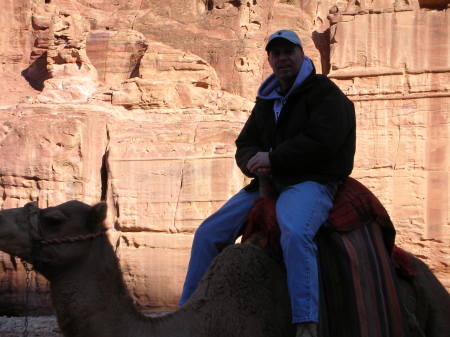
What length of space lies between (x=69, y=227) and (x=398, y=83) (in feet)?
27.9

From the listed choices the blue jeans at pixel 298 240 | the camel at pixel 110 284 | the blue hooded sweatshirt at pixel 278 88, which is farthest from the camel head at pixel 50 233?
the blue hooded sweatshirt at pixel 278 88

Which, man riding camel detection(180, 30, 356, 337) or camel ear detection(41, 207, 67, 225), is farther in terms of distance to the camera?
man riding camel detection(180, 30, 356, 337)

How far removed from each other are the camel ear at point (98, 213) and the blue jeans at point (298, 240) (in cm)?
100

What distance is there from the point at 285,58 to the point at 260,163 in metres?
0.70

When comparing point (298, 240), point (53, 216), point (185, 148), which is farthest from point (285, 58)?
point (185, 148)

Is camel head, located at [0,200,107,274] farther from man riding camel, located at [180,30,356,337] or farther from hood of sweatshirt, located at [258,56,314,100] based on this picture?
hood of sweatshirt, located at [258,56,314,100]

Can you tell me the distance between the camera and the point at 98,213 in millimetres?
3266

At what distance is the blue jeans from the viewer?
351cm

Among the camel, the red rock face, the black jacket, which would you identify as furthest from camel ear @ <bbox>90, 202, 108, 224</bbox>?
the red rock face

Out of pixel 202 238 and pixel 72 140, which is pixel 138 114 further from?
pixel 202 238

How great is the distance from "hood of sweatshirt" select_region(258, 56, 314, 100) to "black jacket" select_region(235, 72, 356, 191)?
0.03m

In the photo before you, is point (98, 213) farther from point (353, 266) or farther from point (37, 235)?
point (353, 266)

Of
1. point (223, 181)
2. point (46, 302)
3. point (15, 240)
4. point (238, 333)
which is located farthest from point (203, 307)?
point (46, 302)

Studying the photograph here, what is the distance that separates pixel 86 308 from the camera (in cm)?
313
